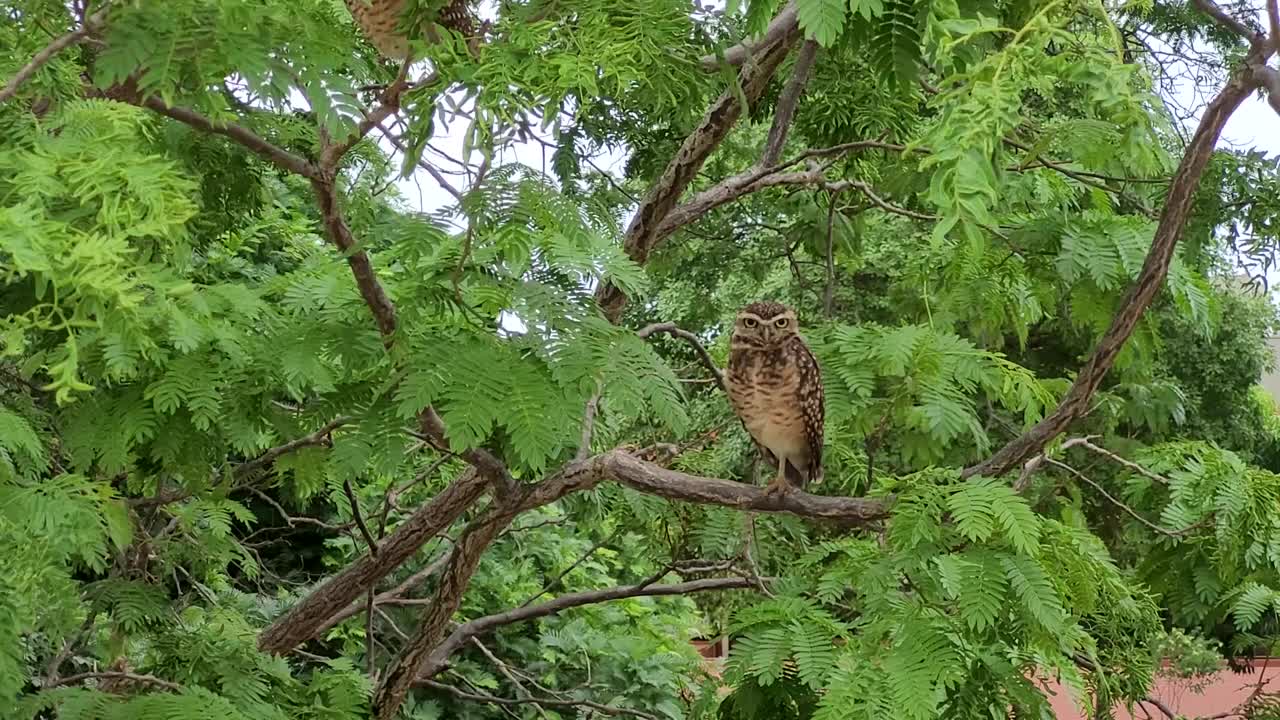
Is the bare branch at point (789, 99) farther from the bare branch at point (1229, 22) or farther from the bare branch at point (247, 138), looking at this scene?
the bare branch at point (247, 138)

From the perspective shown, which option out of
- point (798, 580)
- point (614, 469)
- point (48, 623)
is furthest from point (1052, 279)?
point (48, 623)

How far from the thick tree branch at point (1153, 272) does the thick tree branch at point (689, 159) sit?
2.83ft

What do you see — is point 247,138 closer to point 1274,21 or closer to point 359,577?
point 1274,21

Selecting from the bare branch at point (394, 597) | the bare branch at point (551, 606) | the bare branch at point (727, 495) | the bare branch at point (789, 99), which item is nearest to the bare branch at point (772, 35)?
the bare branch at point (789, 99)

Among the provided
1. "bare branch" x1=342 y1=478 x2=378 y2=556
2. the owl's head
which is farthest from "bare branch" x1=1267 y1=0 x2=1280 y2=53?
"bare branch" x1=342 y1=478 x2=378 y2=556

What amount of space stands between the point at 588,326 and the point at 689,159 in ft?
3.72

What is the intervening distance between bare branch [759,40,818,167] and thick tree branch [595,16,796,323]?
62mm

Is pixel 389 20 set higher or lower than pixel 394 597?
higher

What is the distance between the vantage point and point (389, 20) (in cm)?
194

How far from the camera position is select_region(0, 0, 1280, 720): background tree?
1.19 m

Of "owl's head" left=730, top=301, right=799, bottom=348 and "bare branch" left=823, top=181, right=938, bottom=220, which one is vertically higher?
"bare branch" left=823, top=181, right=938, bottom=220

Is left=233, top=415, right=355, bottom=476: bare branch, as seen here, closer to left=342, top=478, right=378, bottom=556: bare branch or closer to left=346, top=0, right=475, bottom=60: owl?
left=342, top=478, right=378, bottom=556: bare branch

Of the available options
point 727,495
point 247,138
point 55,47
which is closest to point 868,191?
point 727,495

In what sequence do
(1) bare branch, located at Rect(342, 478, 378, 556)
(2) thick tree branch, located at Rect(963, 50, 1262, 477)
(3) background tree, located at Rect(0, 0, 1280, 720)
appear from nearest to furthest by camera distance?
(3) background tree, located at Rect(0, 0, 1280, 720) → (2) thick tree branch, located at Rect(963, 50, 1262, 477) → (1) bare branch, located at Rect(342, 478, 378, 556)
